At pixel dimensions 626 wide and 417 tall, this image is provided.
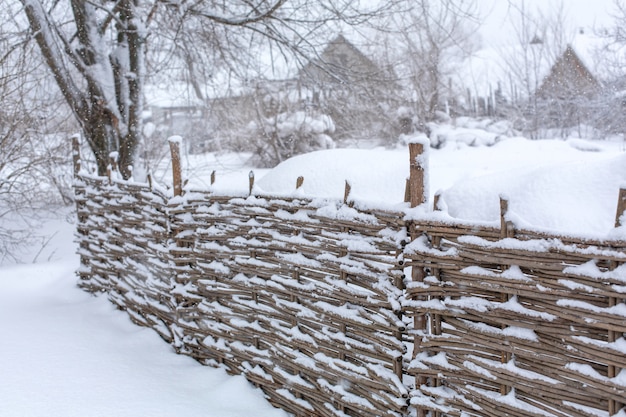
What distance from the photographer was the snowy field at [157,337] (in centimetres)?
337

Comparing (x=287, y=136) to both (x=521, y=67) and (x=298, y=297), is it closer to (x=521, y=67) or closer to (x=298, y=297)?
(x=298, y=297)

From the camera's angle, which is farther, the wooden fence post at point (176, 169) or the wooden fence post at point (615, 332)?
the wooden fence post at point (176, 169)

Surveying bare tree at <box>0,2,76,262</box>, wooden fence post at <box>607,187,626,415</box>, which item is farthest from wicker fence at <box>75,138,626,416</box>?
bare tree at <box>0,2,76,262</box>

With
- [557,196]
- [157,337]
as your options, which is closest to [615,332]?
[557,196]

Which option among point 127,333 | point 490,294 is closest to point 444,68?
point 127,333

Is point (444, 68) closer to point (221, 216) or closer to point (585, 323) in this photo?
point (221, 216)

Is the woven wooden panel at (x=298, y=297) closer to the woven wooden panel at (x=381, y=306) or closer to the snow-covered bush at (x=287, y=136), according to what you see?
the woven wooden panel at (x=381, y=306)

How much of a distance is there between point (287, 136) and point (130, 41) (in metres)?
7.56

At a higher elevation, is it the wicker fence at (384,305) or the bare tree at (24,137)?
the bare tree at (24,137)

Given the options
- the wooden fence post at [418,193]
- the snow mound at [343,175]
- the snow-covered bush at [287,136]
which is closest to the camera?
the wooden fence post at [418,193]

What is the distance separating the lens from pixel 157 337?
212 inches

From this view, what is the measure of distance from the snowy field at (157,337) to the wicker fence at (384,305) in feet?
0.52

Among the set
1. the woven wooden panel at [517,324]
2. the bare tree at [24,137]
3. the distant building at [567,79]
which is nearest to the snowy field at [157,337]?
the woven wooden panel at [517,324]

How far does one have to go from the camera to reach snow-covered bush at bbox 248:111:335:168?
1477 centimetres
